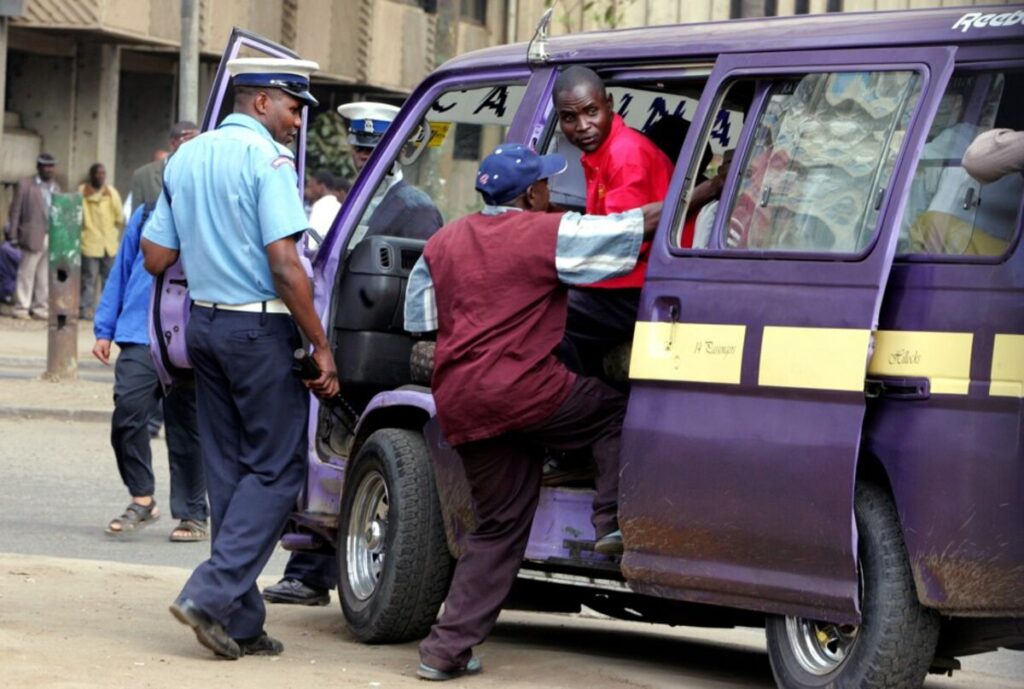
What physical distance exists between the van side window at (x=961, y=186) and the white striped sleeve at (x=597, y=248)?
34.0 inches

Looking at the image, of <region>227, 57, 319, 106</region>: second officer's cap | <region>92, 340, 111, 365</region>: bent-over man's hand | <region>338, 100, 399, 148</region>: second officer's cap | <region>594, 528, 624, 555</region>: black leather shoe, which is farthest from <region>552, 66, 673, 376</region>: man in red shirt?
<region>92, 340, 111, 365</region>: bent-over man's hand

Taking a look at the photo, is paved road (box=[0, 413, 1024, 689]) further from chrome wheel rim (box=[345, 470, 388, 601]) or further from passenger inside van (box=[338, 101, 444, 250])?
passenger inside van (box=[338, 101, 444, 250])

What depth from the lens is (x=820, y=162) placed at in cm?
649

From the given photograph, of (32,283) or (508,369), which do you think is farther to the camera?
(32,283)

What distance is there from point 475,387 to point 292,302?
2.40 feet

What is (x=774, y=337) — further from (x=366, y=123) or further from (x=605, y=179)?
(x=366, y=123)

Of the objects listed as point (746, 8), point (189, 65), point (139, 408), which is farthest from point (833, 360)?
point (746, 8)

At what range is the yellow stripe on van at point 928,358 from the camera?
602 cm

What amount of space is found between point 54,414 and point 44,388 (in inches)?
56.3

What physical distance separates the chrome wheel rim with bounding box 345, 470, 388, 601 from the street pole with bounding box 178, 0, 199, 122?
1493cm

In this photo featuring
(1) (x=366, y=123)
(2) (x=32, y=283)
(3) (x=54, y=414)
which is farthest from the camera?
(2) (x=32, y=283)

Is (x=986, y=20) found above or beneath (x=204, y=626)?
above

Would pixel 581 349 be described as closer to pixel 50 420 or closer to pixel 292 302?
pixel 292 302

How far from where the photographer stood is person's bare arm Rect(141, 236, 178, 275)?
7598mm
